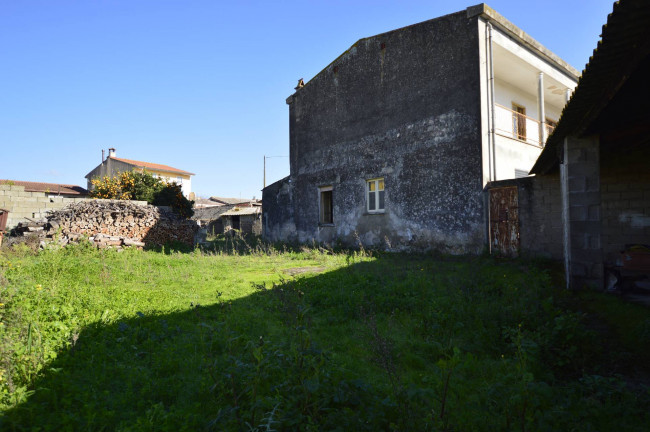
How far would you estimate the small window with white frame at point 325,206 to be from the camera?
15.4m

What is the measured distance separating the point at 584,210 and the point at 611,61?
9.82 ft

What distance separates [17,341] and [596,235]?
7827 millimetres

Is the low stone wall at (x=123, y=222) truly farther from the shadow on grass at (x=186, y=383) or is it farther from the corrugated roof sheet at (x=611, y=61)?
the corrugated roof sheet at (x=611, y=61)

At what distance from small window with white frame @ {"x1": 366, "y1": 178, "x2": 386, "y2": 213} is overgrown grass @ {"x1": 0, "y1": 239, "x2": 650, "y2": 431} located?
6.20m

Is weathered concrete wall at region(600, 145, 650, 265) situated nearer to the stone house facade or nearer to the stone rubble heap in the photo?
the stone house facade

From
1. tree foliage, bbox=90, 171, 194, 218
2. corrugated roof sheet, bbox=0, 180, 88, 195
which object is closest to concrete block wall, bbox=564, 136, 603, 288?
tree foliage, bbox=90, 171, 194, 218

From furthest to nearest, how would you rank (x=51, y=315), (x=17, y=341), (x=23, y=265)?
(x=23, y=265)
(x=51, y=315)
(x=17, y=341)

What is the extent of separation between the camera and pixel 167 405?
9.68 ft

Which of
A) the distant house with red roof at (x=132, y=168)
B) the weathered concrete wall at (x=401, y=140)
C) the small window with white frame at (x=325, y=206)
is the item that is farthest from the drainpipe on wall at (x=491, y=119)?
the distant house with red roof at (x=132, y=168)

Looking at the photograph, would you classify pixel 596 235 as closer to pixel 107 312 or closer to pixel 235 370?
pixel 235 370

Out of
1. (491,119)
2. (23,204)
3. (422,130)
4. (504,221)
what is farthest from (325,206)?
(23,204)

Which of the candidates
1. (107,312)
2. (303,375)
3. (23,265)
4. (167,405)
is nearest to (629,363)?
(303,375)

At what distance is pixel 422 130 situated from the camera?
11781 mm

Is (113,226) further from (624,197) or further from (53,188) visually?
(53,188)
